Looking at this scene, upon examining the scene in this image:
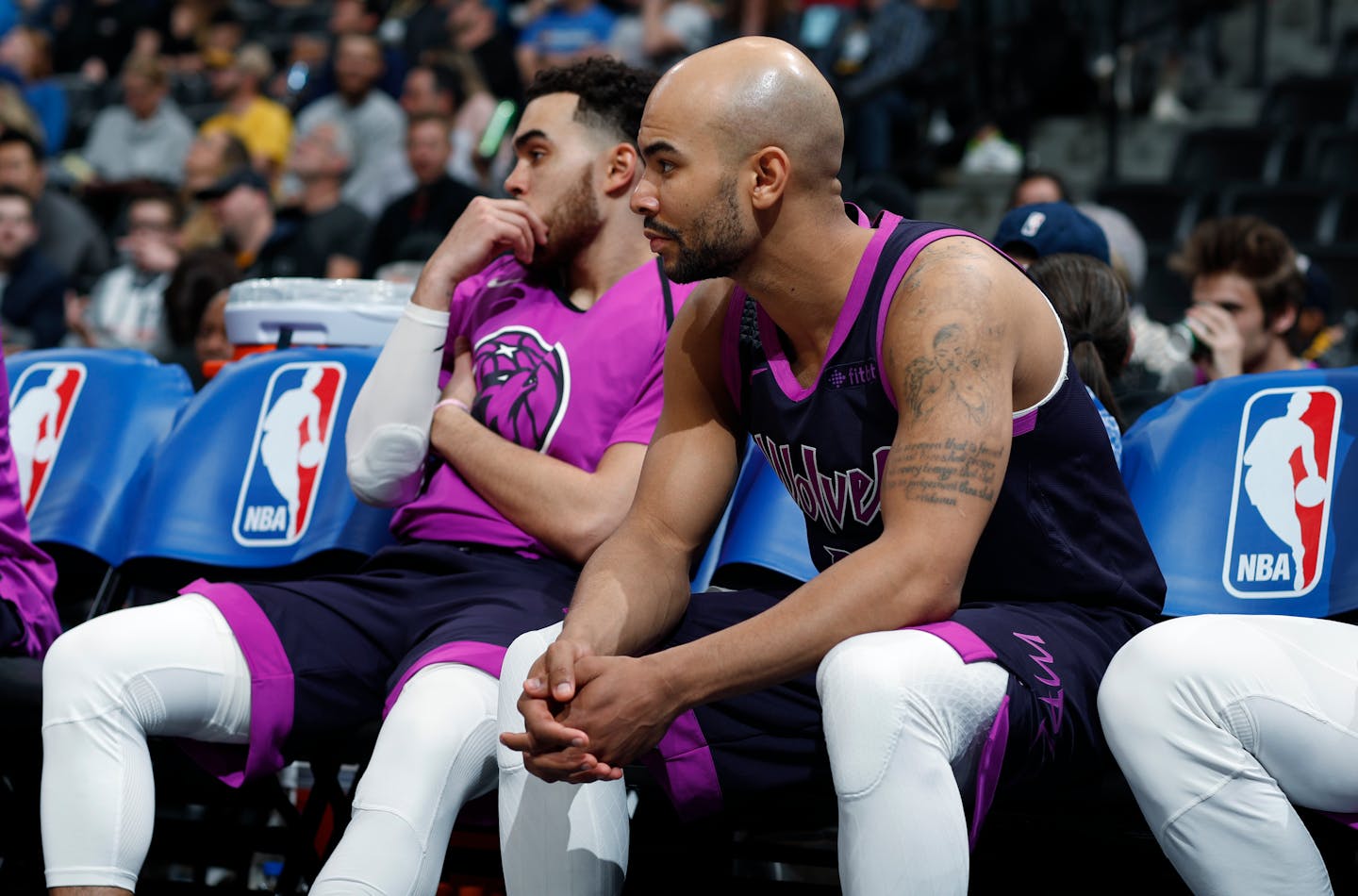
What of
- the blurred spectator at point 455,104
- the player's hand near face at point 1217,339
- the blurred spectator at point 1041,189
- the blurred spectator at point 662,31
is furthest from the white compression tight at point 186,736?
the blurred spectator at point 662,31

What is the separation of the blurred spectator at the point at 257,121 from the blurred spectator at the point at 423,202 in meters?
2.24

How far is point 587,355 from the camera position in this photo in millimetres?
2705

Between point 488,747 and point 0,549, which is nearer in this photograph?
point 488,747

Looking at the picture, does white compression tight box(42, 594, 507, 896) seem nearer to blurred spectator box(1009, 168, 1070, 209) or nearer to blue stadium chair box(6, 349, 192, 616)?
blue stadium chair box(6, 349, 192, 616)

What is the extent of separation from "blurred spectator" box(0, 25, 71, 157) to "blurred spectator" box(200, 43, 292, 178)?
4.93 ft

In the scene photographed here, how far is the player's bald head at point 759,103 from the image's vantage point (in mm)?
2119

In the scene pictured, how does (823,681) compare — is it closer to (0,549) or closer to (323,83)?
(0,549)

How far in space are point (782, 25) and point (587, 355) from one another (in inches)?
226

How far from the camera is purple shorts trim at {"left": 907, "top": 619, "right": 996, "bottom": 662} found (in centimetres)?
190

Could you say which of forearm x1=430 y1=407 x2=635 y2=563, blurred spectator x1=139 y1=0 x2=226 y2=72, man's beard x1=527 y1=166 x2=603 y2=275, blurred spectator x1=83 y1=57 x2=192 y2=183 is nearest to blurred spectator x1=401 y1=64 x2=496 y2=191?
blurred spectator x1=83 y1=57 x2=192 y2=183

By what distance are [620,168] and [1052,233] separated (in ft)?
2.86

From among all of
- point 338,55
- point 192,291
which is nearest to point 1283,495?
point 192,291

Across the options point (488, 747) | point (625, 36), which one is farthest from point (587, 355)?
point (625, 36)

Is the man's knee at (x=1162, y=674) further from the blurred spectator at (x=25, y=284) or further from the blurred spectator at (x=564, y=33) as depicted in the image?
the blurred spectator at (x=564, y=33)
